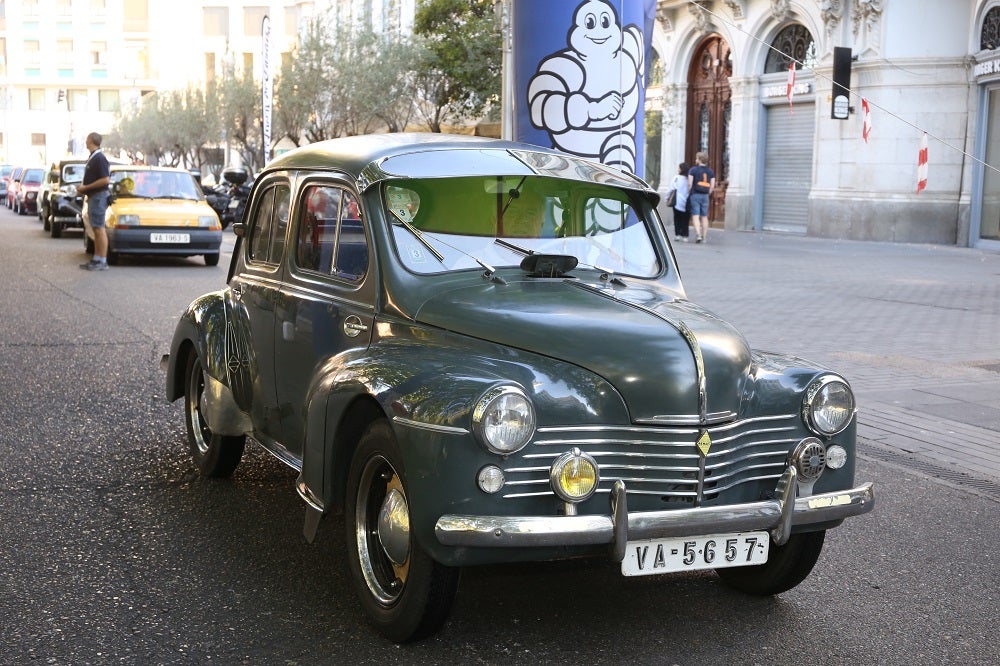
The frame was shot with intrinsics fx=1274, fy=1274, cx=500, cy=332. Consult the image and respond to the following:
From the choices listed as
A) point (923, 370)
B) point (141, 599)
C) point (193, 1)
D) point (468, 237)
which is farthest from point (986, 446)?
point (193, 1)

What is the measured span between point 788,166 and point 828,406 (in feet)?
84.8

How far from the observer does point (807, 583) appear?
15.3ft

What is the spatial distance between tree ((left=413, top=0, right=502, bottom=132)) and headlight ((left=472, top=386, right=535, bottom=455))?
28080 mm

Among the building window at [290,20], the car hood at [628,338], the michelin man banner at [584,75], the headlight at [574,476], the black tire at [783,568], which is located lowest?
the black tire at [783,568]

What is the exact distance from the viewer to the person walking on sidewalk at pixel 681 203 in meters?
24.9

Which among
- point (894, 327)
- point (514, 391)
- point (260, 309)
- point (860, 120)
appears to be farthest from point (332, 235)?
point (860, 120)

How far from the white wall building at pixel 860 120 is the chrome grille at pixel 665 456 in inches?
705

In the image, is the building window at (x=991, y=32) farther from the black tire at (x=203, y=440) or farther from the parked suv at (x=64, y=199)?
the black tire at (x=203, y=440)

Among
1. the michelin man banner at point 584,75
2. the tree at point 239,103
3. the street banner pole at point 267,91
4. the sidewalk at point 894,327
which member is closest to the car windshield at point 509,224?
the sidewalk at point 894,327

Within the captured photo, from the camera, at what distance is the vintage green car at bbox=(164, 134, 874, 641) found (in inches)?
145

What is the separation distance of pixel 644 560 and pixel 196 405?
3.02 m

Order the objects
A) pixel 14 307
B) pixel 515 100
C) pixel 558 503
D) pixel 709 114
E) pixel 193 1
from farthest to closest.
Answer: pixel 193 1
pixel 709 114
pixel 14 307
pixel 515 100
pixel 558 503

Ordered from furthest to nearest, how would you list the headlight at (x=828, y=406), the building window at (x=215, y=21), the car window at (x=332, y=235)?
1. the building window at (x=215, y=21)
2. the car window at (x=332, y=235)
3. the headlight at (x=828, y=406)

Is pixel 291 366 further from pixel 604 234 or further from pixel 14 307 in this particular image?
pixel 14 307
